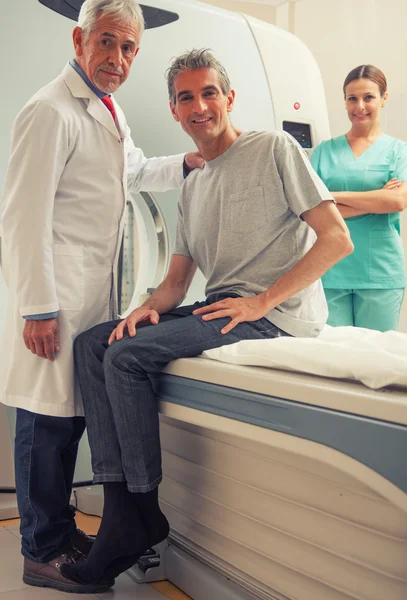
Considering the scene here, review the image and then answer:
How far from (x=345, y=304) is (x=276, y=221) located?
0.80 meters

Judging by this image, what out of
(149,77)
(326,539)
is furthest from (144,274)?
(326,539)

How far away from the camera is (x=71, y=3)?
2240mm

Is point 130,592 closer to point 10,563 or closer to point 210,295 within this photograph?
point 10,563

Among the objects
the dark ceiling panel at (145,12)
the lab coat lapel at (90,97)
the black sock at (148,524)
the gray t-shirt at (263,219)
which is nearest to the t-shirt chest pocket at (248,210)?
the gray t-shirt at (263,219)

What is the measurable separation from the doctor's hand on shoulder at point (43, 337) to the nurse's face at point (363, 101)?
125cm

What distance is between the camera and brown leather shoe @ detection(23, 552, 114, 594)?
1713mm

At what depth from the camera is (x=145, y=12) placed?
238cm

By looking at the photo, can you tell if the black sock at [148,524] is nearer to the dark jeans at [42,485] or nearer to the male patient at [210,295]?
the male patient at [210,295]

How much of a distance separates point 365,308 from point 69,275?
39.6 inches

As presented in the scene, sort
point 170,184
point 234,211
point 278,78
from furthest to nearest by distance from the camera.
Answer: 1. point 278,78
2. point 170,184
3. point 234,211

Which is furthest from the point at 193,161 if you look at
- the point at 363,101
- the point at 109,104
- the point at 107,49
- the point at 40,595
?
the point at 40,595

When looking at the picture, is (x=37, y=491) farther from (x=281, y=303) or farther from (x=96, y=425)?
(x=281, y=303)

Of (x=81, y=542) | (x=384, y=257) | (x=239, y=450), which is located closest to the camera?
(x=239, y=450)

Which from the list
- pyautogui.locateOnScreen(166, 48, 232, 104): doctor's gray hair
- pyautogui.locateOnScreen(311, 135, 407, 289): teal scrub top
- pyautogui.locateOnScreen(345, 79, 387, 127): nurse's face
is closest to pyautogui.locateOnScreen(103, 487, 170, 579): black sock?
pyautogui.locateOnScreen(166, 48, 232, 104): doctor's gray hair
